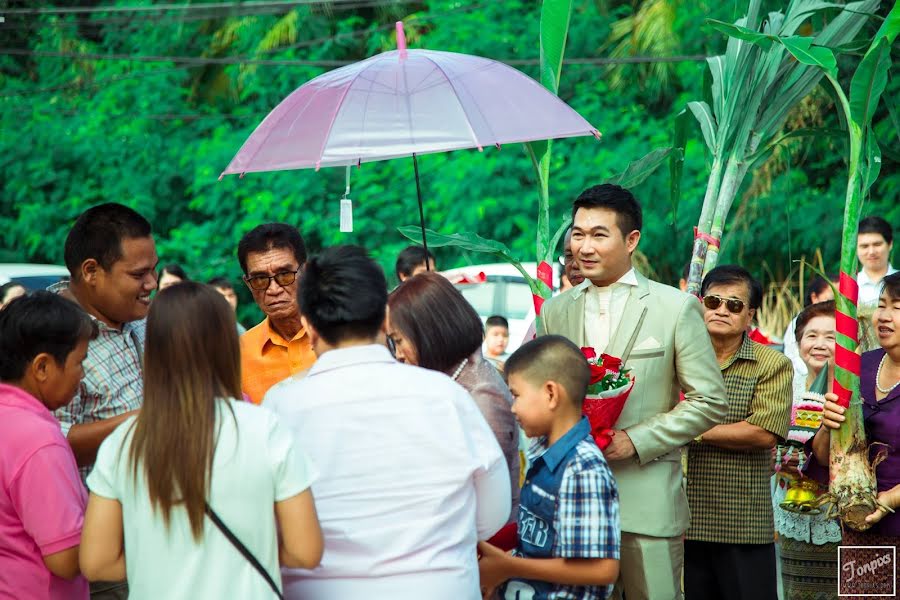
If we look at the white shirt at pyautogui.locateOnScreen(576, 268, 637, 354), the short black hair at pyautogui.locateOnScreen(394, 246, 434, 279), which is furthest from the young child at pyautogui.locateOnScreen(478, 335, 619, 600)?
the short black hair at pyautogui.locateOnScreen(394, 246, 434, 279)

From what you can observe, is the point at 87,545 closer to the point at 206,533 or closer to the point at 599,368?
the point at 206,533

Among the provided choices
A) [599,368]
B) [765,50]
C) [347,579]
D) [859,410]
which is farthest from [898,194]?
[347,579]

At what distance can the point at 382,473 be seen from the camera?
262 centimetres

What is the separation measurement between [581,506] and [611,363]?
709mm

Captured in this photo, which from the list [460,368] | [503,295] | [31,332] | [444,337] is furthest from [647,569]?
[503,295]

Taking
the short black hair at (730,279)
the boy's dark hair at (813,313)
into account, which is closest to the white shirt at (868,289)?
the boy's dark hair at (813,313)

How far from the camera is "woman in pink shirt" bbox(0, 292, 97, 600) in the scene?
2811 millimetres

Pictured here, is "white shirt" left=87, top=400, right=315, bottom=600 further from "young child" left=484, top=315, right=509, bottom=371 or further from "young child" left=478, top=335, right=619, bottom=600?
"young child" left=484, top=315, right=509, bottom=371

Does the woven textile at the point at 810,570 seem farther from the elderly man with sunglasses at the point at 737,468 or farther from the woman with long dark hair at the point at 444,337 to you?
the woman with long dark hair at the point at 444,337

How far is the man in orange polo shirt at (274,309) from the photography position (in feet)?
14.3

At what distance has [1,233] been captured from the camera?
51.6 feet

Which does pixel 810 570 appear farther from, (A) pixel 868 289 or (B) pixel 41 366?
(B) pixel 41 366

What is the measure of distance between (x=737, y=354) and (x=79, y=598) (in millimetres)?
2906

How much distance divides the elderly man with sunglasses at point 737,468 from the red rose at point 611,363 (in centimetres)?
109
